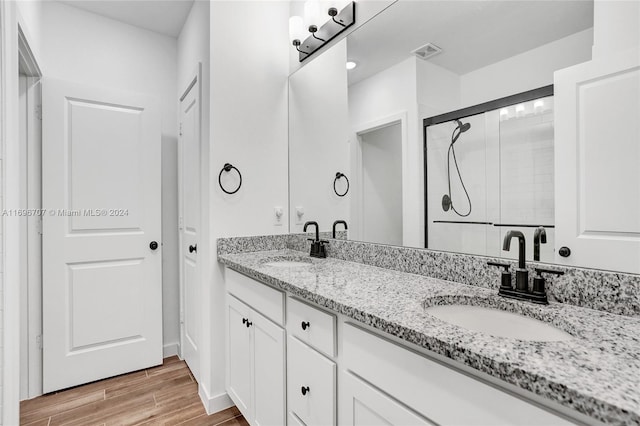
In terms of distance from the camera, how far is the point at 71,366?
2.14m

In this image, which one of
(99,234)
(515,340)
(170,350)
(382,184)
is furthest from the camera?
(170,350)

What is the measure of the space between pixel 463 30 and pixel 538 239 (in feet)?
2.77

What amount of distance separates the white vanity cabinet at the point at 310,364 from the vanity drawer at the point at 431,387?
99 mm

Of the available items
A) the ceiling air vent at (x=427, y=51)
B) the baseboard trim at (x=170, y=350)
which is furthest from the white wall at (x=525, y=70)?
the baseboard trim at (x=170, y=350)

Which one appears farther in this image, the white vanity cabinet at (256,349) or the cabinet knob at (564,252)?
the white vanity cabinet at (256,349)

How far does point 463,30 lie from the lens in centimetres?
127

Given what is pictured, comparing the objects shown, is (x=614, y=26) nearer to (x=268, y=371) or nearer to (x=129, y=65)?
(x=268, y=371)

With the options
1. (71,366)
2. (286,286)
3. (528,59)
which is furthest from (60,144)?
(528,59)

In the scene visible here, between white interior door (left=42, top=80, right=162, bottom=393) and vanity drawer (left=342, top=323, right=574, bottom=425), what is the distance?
1996 millimetres

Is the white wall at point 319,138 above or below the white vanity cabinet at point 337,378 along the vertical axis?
above

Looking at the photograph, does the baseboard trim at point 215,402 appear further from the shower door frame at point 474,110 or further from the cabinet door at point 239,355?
the shower door frame at point 474,110

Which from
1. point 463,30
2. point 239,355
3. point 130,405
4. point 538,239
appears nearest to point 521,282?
point 538,239

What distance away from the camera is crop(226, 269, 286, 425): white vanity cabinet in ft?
4.34

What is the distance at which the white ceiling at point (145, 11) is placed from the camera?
2.22 meters
